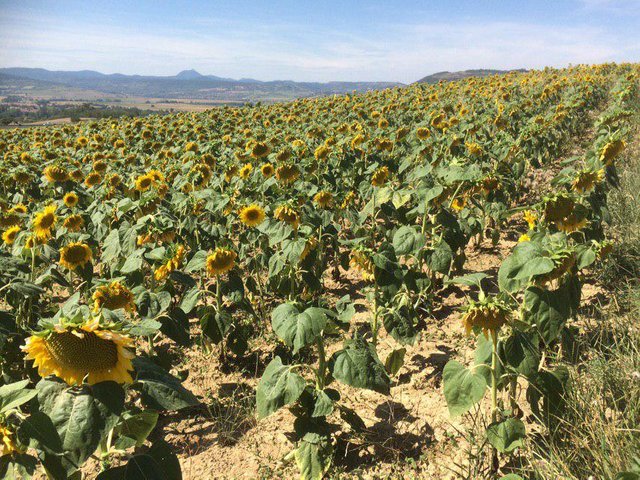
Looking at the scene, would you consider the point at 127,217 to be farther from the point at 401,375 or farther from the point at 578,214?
the point at 578,214

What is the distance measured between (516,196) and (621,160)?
9.32 feet

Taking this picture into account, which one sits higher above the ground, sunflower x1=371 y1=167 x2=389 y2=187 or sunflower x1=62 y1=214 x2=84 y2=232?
sunflower x1=371 y1=167 x2=389 y2=187

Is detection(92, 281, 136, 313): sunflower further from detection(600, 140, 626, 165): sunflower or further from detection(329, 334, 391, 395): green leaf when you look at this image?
detection(600, 140, 626, 165): sunflower

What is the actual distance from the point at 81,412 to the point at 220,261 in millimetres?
2003

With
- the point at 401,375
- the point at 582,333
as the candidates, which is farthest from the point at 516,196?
the point at 401,375

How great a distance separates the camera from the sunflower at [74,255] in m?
3.63

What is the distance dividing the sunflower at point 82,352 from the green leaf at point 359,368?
44.0 inches

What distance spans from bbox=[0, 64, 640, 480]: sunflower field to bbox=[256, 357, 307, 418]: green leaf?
1 centimetres

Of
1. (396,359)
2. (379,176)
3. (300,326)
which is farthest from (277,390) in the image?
(379,176)

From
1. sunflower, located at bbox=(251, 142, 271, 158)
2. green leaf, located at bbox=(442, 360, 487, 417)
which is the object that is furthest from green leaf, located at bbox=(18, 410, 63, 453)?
sunflower, located at bbox=(251, 142, 271, 158)

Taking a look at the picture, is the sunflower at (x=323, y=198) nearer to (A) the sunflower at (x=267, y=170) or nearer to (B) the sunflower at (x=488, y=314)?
(A) the sunflower at (x=267, y=170)

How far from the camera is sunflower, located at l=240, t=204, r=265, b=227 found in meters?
4.36

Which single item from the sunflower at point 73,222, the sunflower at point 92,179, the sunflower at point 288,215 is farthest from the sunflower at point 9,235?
the sunflower at point 288,215

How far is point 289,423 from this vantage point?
3.06 m
